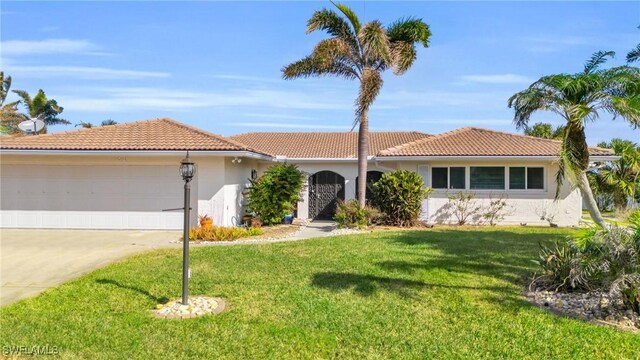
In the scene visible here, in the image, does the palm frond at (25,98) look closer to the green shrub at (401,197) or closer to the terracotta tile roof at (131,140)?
the terracotta tile roof at (131,140)

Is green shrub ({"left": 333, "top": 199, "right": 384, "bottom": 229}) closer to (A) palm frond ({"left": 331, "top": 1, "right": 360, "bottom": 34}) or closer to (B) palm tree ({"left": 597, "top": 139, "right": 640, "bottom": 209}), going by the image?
(A) palm frond ({"left": 331, "top": 1, "right": 360, "bottom": 34})

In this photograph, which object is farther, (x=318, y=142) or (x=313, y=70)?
(x=318, y=142)

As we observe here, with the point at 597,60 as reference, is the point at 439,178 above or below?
below

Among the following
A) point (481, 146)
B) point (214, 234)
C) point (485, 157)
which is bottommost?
point (214, 234)

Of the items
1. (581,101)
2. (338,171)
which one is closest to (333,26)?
(338,171)

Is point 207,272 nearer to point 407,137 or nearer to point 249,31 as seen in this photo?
point 249,31

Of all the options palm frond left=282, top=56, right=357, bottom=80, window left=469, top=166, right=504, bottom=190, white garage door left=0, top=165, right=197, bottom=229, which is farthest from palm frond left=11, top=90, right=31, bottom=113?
window left=469, top=166, right=504, bottom=190

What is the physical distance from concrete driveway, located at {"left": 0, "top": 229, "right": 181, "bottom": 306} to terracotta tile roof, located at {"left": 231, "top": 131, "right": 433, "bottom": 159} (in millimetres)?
9018

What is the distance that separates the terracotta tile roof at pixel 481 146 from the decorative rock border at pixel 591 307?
462 inches

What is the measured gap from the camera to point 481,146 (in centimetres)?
1944

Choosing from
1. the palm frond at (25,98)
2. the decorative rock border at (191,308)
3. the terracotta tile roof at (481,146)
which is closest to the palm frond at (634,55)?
the terracotta tile roof at (481,146)

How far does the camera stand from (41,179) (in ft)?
54.6

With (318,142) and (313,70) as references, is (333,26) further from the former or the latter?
(318,142)

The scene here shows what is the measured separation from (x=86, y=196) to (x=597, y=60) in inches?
664
